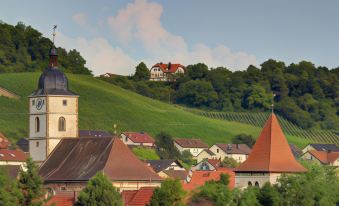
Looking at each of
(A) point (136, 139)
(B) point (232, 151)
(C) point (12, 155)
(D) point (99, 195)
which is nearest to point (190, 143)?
(B) point (232, 151)

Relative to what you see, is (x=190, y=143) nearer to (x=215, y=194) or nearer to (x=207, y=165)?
(x=207, y=165)

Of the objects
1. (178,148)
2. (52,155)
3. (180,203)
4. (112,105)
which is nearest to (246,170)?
(180,203)

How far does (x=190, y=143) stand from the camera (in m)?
146

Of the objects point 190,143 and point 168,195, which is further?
point 190,143

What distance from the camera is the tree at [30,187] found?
66562 mm

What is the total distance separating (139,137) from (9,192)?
75.0 m

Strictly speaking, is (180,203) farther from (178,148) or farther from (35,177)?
(178,148)

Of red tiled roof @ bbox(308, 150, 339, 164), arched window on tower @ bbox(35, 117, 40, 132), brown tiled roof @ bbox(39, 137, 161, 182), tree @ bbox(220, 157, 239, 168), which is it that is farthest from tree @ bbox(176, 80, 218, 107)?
brown tiled roof @ bbox(39, 137, 161, 182)

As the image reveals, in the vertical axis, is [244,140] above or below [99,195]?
above

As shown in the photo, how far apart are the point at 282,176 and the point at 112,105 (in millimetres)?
86410

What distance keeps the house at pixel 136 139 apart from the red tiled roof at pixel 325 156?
60.3 ft

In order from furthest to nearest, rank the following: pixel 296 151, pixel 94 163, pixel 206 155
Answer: pixel 206 155 < pixel 296 151 < pixel 94 163

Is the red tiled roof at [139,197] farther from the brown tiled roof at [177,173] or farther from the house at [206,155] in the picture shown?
the house at [206,155]

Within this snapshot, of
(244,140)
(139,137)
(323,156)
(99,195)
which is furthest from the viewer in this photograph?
(244,140)
